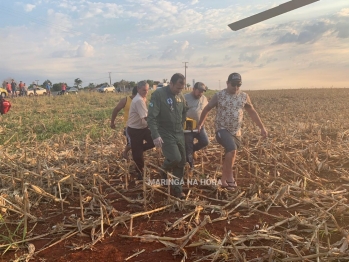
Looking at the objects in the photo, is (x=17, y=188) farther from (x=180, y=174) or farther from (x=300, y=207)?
(x=300, y=207)

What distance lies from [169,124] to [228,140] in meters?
0.89

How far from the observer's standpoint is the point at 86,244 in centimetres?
325

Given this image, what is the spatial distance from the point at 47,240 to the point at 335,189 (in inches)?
146

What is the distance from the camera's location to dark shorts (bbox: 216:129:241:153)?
4717mm

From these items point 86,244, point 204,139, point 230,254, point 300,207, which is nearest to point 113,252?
point 86,244

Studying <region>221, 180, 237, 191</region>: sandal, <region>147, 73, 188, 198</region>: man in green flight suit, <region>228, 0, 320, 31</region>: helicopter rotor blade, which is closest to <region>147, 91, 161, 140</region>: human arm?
<region>147, 73, 188, 198</region>: man in green flight suit

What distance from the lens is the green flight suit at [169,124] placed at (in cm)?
444

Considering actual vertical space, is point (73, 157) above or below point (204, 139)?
below

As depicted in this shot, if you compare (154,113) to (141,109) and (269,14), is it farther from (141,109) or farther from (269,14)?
(269,14)

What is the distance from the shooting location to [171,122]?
4.55 m

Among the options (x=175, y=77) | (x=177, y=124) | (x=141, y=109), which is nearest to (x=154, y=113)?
(x=177, y=124)

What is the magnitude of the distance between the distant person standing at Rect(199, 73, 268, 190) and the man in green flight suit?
24.0 inches

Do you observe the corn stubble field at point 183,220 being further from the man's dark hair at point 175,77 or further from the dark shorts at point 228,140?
the man's dark hair at point 175,77

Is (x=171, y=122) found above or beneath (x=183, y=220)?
above
